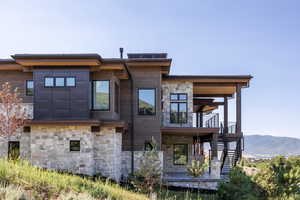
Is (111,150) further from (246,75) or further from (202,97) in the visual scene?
(202,97)

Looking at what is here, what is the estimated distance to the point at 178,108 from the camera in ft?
67.6

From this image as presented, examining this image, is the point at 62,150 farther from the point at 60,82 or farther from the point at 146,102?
the point at 146,102

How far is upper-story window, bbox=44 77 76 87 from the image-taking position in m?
16.6

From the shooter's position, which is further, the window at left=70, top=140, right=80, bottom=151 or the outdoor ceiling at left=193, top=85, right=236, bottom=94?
the outdoor ceiling at left=193, top=85, right=236, bottom=94

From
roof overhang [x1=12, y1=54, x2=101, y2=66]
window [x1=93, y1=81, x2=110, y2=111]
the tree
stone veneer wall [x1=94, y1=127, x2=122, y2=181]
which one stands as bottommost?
stone veneer wall [x1=94, y1=127, x2=122, y2=181]

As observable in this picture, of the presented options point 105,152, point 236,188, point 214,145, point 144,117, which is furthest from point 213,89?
point 236,188

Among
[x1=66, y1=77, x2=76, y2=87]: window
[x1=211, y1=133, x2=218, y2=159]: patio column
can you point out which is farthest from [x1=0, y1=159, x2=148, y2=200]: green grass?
[x1=211, y1=133, x2=218, y2=159]: patio column

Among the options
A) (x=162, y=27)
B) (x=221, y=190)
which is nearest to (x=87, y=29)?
(x=162, y=27)

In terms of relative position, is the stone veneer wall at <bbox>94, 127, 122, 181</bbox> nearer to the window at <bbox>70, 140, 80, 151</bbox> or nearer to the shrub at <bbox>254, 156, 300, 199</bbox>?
the window at <bbox>70, 140, 80, 151</bbox>

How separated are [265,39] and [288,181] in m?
10.5

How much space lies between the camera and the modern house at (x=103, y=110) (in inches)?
617

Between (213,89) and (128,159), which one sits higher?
(213,89)

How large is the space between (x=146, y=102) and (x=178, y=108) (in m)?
2.56

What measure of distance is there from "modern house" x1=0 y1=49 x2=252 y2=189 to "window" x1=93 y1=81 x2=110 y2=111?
5 centimetres
